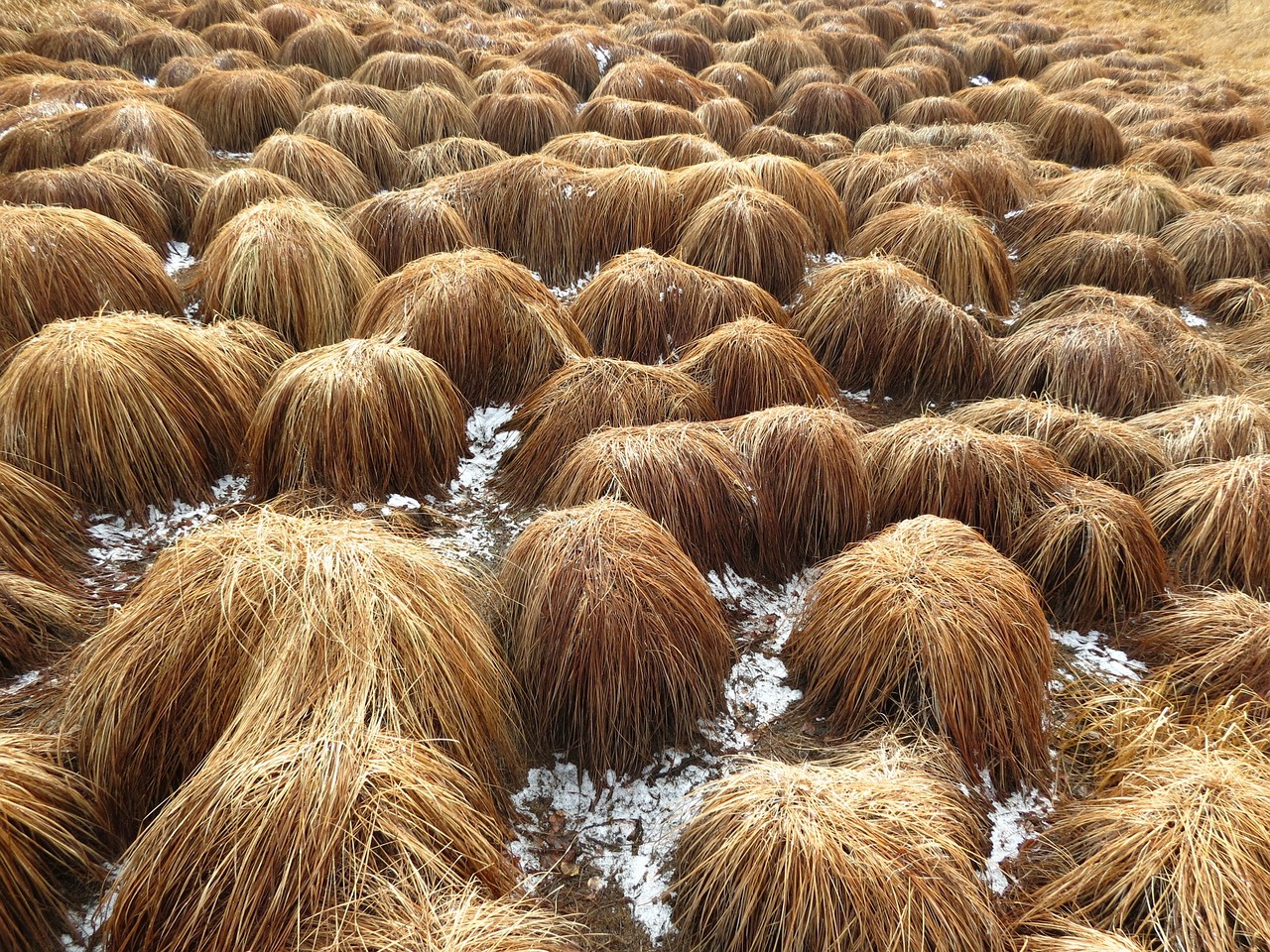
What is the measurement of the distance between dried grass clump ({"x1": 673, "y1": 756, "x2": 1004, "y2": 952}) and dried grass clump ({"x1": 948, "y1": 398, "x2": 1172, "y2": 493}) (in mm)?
2425

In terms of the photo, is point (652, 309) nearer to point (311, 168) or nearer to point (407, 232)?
point (407, 232)

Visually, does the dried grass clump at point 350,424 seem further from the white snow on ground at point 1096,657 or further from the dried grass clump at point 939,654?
the white snow on ground at point 1096,657

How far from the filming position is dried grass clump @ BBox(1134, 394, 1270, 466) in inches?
171

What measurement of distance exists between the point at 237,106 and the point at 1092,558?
731 cm

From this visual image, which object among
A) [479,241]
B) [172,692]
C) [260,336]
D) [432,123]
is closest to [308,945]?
[172,692]

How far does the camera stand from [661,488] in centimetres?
343

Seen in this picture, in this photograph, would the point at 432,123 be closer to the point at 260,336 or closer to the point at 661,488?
the point at 260,336

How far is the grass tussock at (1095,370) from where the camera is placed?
15.9 ft

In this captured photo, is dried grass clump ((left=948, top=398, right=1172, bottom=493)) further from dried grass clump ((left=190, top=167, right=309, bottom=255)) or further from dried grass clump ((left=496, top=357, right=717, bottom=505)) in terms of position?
dried grass clump ((left=190, top=167, right=309, bottom=255))

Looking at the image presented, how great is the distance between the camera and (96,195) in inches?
199

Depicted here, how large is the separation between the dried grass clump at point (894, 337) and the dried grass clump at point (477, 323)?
5.26ft

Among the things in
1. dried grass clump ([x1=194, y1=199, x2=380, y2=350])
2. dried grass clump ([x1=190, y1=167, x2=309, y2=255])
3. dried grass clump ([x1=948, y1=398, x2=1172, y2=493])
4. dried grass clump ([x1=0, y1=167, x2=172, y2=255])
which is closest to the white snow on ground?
dried grass clump ([x1=948, y1=398, x2=1172, y2=493])

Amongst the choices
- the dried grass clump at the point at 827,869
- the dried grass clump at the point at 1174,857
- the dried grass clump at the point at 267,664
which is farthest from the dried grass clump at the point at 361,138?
the dried grass clump at the point at 1174,857

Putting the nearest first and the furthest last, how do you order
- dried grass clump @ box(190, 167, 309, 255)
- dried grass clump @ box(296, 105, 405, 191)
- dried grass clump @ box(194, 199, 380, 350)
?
dried grass clump @ box(194, 199, 380, 350) → dried grass clump @ box(190, 167, 309, 255) → dried grass clump @ box(296, 105, 405, 191)
